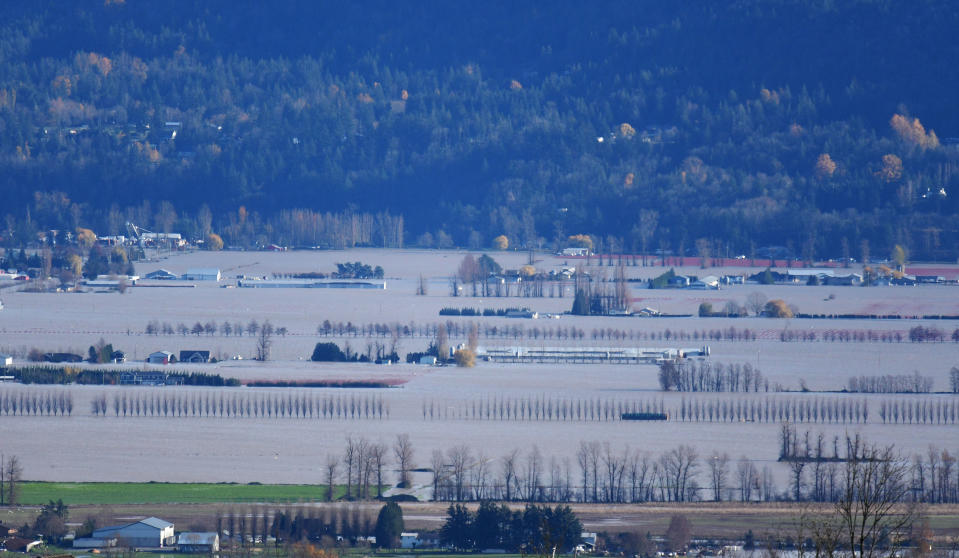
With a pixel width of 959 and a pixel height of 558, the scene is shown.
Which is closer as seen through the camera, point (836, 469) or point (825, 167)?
point (836, 469)

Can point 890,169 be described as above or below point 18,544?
above

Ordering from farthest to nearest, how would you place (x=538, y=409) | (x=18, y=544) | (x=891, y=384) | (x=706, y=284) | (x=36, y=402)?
(x=706, y=284) < (x=891, y=384) < (x=36, y=402) < (x=538, y=409) < (x=18, y=544)

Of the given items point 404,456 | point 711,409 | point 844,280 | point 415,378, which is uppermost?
point 844,280

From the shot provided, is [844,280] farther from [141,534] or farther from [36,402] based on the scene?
[141,534]

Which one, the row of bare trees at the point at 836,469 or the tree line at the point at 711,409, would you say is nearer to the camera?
the row of bare trees at the point at 836,469

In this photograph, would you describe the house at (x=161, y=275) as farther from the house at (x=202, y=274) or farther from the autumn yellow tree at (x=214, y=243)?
the autumn yellow tree at (x=214, y=243)

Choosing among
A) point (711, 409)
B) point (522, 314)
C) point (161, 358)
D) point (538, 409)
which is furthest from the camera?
point (522, 314)

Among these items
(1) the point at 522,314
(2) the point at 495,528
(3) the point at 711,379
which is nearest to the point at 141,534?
(2) the point at 495,528

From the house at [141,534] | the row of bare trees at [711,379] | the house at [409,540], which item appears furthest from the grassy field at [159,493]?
the row of bare trees at [711,379]
